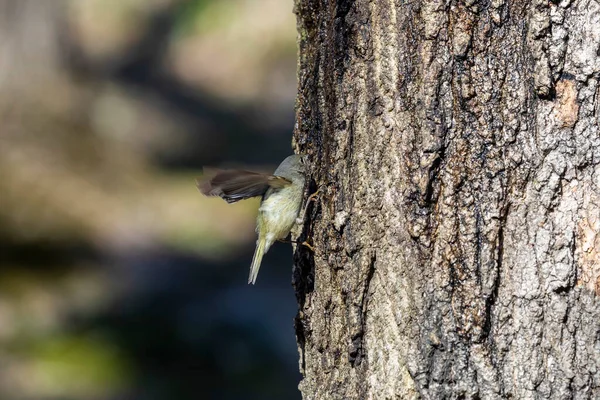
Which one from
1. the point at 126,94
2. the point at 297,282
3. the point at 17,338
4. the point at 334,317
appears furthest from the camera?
the point at 126,94

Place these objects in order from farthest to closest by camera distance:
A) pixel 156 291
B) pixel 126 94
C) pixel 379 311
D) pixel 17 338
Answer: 1. pixel 126 94
2. pixel 156 291
3. pixel 17 338
4. pixel 379 311

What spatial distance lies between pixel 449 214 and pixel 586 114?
1.83 feet

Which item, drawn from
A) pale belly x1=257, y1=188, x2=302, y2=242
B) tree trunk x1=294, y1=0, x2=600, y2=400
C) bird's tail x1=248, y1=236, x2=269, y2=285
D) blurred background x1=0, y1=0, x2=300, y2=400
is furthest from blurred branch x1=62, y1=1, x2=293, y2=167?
tree trunk x1=294, y1=0, x2=600, y2=400

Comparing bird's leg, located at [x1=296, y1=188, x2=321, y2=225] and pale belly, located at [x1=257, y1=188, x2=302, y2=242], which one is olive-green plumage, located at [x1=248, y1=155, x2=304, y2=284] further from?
bird's leg, located at [x1=296, y1=188, x2=321, y2=225]

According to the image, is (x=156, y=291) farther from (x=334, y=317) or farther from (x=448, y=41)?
(x=448, y=41)

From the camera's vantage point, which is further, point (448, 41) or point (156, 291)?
point (156, 291)

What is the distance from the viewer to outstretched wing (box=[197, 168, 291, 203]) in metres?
3.03

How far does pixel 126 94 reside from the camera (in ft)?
41.5

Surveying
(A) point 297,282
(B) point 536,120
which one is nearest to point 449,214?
(B) point 536,120

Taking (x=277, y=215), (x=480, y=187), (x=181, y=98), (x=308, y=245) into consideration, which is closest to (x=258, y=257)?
(x=277, y=215)

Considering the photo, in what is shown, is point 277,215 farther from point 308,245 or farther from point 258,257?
point 308,245

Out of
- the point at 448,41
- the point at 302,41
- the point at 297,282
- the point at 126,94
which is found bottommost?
the point at 297,282

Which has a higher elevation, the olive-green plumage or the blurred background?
the blurred background

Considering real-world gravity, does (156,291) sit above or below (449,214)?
above
